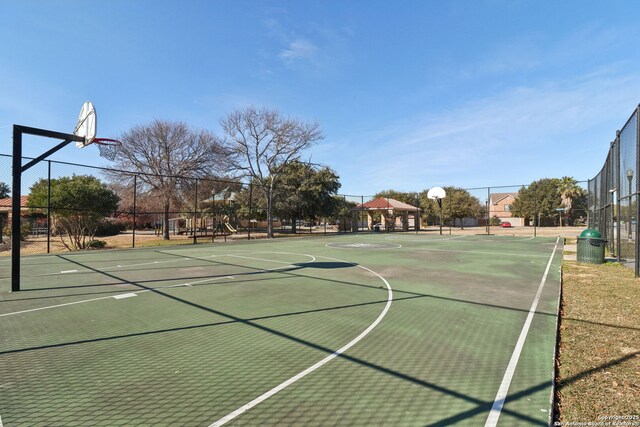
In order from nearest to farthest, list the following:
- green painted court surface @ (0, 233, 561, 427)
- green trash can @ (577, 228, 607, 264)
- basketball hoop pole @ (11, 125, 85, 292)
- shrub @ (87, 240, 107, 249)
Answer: green painted court surface @ (0, 233, 561, 427)
basketball hoop pole @ (11, 125, 85, 292)
green trash can @ (577, 228, 607, 264)
shrub @ (87, 240, 107, 249)

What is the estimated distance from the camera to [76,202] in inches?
741

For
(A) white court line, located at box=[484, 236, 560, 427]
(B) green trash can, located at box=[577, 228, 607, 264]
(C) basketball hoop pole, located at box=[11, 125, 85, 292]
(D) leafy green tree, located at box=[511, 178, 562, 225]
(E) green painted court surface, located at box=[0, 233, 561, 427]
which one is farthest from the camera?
(D) leafy green tree, located at box=[511, 178, 562, 225]

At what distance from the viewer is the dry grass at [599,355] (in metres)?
3.00

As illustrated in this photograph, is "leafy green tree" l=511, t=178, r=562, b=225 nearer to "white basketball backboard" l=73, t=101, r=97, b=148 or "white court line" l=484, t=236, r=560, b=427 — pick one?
"white court line" l=484, t=236, r=560, b=427

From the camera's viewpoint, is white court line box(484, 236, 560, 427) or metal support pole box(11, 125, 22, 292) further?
metal support pole box(11, 125, 22, 292)

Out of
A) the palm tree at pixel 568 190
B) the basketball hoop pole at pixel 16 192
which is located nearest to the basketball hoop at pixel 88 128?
the basketball hoop pole at pixel 16 192

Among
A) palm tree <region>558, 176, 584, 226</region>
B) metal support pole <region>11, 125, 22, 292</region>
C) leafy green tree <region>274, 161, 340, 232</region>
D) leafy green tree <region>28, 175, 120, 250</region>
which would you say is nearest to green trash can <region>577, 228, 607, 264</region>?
metal support pole <region>11, 125, 22, 292</region>

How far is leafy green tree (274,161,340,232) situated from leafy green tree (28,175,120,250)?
56.9ft

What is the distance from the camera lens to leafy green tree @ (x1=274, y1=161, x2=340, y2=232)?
36406 millimetres

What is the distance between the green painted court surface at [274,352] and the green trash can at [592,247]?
4620mm

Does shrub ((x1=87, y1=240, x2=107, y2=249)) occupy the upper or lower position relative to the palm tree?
lower

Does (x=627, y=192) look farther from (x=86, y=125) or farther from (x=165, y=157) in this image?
(x=165, y=157)

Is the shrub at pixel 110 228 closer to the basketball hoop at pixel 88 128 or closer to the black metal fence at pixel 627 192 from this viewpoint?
the basketball hoop at pixel 88 128

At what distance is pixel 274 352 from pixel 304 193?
32.8 m
